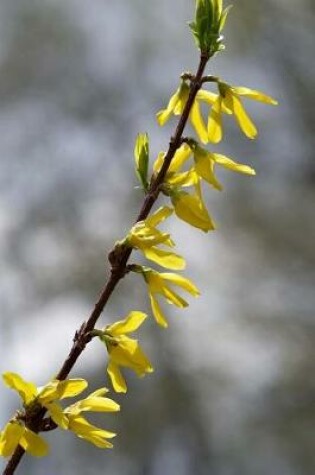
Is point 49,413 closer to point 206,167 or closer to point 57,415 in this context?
point 57,415

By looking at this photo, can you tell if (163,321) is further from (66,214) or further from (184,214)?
(66,214)

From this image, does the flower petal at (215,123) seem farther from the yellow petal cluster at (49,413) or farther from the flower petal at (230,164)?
the yellow petal cluster at (49,413)

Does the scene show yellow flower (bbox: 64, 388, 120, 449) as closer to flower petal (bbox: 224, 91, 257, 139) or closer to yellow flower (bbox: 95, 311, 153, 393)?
yellow flower (bbox: 95, 311, 153, 393)

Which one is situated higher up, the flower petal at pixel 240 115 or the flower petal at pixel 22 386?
the flower petal at pixel 240 115

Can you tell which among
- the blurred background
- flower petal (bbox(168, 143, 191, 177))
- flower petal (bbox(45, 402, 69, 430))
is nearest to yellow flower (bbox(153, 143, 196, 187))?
flower petal (bbox(168, 143, 191, 177))

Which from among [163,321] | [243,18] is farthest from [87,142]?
[163,321]

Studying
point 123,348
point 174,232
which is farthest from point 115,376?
point 174,232

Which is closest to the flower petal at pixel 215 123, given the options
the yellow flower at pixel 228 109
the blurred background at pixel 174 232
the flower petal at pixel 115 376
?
the yellow flower at pixel 228 109
